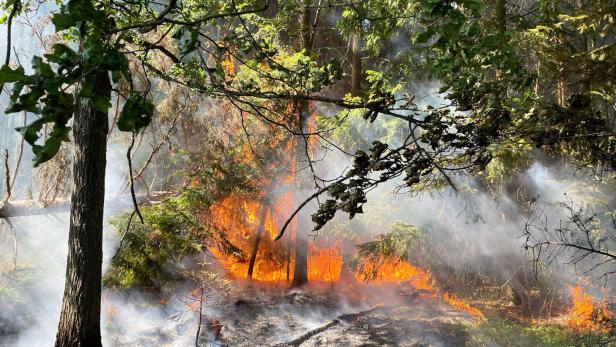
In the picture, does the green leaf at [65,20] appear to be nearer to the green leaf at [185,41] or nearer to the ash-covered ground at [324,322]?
the green leaf at [185,41]

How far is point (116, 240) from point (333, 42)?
10.1 meters

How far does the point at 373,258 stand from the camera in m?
13.6

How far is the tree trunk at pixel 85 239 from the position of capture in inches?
184

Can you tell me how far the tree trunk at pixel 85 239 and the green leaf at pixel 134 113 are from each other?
11.4 ft

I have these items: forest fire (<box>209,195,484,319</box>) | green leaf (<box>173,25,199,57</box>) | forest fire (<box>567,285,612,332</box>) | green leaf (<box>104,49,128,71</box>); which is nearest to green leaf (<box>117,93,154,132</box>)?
green leaf (<box>104,49,128,71</box>)

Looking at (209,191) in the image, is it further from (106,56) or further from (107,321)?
(106,56)

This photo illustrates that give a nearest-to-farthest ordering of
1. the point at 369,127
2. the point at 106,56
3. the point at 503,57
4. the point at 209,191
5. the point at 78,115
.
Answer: the point at 106,56 < the point at 503,57 < the point at 78,115 < the point at 209,191 < the point at 369,127

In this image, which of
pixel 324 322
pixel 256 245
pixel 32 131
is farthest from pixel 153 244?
pixel 32 131

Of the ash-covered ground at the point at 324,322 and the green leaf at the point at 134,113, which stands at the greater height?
the green leaf at the point at 134,113

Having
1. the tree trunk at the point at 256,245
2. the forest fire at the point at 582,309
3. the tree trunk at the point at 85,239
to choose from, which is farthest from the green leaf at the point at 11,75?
the forest fire at the point at 582,309

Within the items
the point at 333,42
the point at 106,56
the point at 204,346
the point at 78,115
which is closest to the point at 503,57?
the point at 106,56

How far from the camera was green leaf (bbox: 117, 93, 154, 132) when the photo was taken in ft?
5.05

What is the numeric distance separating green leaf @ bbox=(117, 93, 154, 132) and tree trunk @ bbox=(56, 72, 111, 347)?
3489 mm

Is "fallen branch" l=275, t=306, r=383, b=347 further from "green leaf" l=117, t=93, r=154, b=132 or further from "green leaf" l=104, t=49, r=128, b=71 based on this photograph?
"green leaf" l=104, t=49, r=128, b=71
